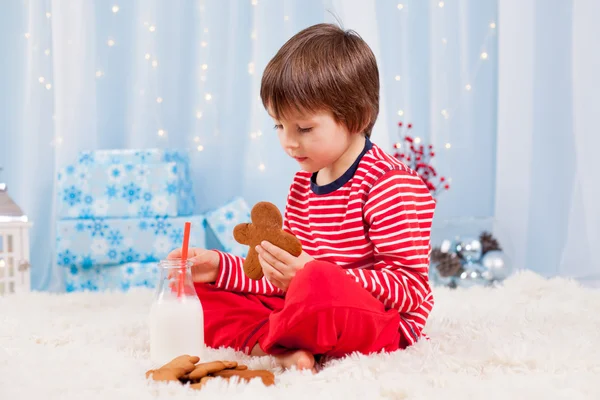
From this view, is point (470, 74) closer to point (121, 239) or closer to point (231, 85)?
point (231, 85)

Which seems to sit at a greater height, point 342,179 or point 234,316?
point 342,179

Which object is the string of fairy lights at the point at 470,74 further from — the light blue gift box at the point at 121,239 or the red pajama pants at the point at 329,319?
the red pajama pants at the point at 329,319

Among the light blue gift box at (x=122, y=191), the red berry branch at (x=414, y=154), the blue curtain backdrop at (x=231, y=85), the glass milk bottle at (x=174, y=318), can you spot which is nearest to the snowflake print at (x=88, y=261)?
the light blue gift box at (x=122, y=191)

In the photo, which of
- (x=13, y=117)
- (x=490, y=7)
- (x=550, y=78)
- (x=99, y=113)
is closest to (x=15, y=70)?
(x=13, y=117)

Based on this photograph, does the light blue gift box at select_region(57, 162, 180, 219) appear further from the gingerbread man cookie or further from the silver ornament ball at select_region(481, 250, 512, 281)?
the gingerbread man cookie

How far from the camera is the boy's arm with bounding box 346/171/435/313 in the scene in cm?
100

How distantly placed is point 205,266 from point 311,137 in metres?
0.28

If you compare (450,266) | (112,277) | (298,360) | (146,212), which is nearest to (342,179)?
(298,360)

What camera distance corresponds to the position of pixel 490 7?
2.47 m

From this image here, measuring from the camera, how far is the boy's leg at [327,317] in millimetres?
885

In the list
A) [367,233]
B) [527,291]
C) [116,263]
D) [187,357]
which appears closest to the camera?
[187,357]

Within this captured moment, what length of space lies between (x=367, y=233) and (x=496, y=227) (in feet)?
4.44

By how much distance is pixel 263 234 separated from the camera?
3.17 feet

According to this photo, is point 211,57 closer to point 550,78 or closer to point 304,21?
point 304,21
